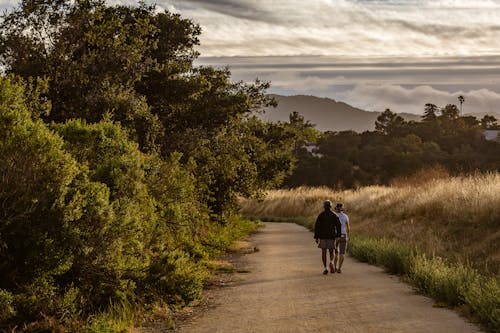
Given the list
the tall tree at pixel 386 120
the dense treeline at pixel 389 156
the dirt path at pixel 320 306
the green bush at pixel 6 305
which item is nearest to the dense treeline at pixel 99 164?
the green bush at pixel 6 305

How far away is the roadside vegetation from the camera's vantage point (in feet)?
42.2

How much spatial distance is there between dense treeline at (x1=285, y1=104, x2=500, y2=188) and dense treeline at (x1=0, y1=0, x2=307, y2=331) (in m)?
51.5

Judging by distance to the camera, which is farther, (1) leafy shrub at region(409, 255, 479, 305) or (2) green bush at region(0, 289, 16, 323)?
(1) leafy shrub at region(409, 255, 479, 305)

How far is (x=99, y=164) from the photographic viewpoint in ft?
37.4

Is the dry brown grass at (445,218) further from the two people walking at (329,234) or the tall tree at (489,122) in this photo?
the tall tree at (489,122)

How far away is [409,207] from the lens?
1304 inches

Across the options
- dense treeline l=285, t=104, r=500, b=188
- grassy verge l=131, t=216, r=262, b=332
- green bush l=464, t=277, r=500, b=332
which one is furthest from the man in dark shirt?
dense treeline l=285, t=104, r=500, b=188

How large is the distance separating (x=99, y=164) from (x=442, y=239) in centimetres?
1679

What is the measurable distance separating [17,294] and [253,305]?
4.88 m

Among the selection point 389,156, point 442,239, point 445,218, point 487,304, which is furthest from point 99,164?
point 389,156

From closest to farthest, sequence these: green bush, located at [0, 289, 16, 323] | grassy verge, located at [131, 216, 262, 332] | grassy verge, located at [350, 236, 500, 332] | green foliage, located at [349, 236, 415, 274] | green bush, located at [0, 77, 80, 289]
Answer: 1. green bush, located at [0, 289, 16, 323]
2. green bush, located at [0, 77, 80, 289]
3. grassy verge, located at [131, 216, 262, 332]
4. grassy verge, located at [350, 236, 500, 332]
5. green foliage, located at [349, 236, 415, 274]

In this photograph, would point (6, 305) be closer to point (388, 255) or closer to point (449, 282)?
point (449, 282)

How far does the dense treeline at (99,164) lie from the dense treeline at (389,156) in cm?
5148

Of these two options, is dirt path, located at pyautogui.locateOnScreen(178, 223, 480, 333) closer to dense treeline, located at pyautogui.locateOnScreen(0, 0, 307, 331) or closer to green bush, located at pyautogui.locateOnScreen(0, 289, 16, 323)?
dense treeline, located at pyautogui.locateOnScreen(0, 0, 307, 331)
